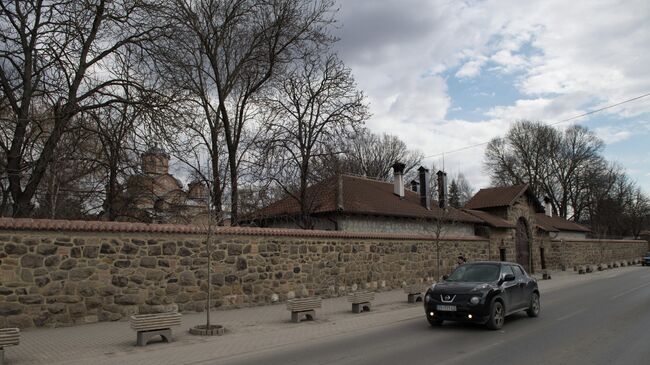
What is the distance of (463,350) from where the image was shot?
900cm

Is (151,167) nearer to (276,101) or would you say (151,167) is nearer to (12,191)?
(12,191)

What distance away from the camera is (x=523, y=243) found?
1610 inches

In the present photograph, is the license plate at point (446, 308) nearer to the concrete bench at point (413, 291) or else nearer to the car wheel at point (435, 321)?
the car wheel at point (435, 321)

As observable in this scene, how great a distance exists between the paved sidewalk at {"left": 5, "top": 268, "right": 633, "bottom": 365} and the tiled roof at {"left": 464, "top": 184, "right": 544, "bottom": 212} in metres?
26.2

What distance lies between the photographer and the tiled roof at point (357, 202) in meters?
25.6

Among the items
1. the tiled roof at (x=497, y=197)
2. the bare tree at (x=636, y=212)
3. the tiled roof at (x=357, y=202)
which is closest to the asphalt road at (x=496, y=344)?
the tiled roof at (x=357, y=202)

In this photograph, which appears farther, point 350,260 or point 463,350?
point 350,260

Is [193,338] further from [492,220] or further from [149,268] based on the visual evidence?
[492,220]

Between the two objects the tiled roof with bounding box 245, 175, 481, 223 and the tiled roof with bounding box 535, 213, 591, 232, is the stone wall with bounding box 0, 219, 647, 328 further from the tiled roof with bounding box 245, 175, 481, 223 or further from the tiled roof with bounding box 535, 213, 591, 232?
the tiled roof with bounding box 535, 213, 591, 232

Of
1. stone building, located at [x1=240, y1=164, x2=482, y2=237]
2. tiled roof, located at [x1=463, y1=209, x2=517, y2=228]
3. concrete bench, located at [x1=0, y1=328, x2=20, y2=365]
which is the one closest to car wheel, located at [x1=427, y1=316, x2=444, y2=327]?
concrete bench, located at [x1=0, y1=328, x2=20, y2=365]

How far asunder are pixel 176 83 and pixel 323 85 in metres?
7.81

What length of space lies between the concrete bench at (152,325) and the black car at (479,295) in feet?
18.9

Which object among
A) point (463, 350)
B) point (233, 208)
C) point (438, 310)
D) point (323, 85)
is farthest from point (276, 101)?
point (463, 350)

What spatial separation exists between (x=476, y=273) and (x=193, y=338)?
22.4 feet
